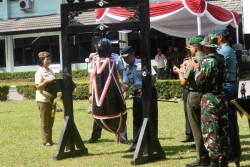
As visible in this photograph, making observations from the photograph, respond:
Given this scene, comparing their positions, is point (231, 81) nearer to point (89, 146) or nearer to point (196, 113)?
point (196, 113)

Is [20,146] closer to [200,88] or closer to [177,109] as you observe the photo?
[200,88]

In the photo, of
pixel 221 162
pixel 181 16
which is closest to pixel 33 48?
pixel 181 16

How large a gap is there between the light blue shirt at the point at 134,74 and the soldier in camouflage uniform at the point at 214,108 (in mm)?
2330

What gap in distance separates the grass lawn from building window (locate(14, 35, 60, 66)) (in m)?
23.2

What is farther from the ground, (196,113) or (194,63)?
(194,63)

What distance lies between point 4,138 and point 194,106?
5.68 meters

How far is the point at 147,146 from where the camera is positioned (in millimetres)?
8859

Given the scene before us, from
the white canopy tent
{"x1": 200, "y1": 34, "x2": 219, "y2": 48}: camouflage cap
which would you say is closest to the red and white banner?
the white canopy tent

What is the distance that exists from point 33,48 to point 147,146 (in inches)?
1276

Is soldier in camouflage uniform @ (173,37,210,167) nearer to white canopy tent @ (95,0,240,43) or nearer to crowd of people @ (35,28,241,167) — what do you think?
crowd of people @ (35,28,241,167)

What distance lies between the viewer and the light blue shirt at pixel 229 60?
832cm

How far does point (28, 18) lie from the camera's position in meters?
40.8

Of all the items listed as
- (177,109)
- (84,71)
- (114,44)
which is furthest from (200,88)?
(84,71)

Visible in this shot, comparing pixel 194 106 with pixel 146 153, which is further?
pixel 146 153
